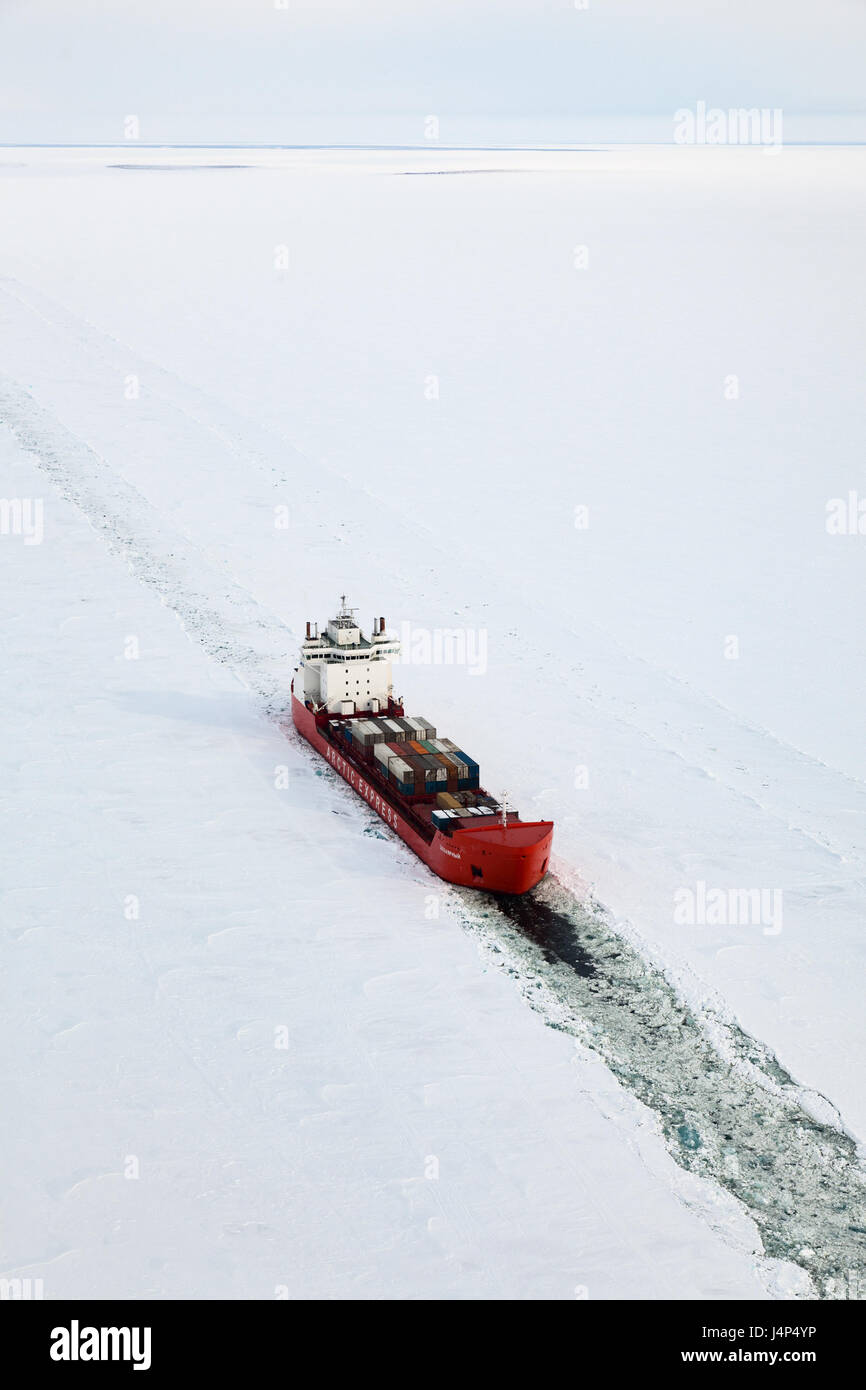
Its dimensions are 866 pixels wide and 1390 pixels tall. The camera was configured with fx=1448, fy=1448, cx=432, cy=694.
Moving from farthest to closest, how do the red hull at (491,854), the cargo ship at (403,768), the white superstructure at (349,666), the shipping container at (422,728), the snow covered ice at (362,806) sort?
the white superstructure at (349,666), the shipping container at (422,728), the cargo ship at (403,768), the red hull at (491,854), the snow covered ice at (362,806)

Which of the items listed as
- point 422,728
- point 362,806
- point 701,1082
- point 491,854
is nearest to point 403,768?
point 362,806

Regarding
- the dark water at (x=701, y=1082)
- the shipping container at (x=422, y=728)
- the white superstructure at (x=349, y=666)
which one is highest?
the white superstructure at (x=349, y=666)

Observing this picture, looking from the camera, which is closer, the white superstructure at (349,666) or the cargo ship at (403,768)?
the cargo ship at (403,768)

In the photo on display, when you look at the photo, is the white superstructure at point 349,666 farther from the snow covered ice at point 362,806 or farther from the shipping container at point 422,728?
the snow covered ice at point 362,806

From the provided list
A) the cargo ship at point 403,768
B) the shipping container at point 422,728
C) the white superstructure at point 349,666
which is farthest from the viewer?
the white superstructure at point 349,666

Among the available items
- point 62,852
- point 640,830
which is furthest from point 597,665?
point 62,852

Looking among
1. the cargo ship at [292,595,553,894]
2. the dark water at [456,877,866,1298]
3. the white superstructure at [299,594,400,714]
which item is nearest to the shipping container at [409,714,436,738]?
the cargo ship at [292,595,553,894]

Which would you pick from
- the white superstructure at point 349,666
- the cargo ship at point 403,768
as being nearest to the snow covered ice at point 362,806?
the cargo ship at point 403,768

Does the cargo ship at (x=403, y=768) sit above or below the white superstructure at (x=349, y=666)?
below
